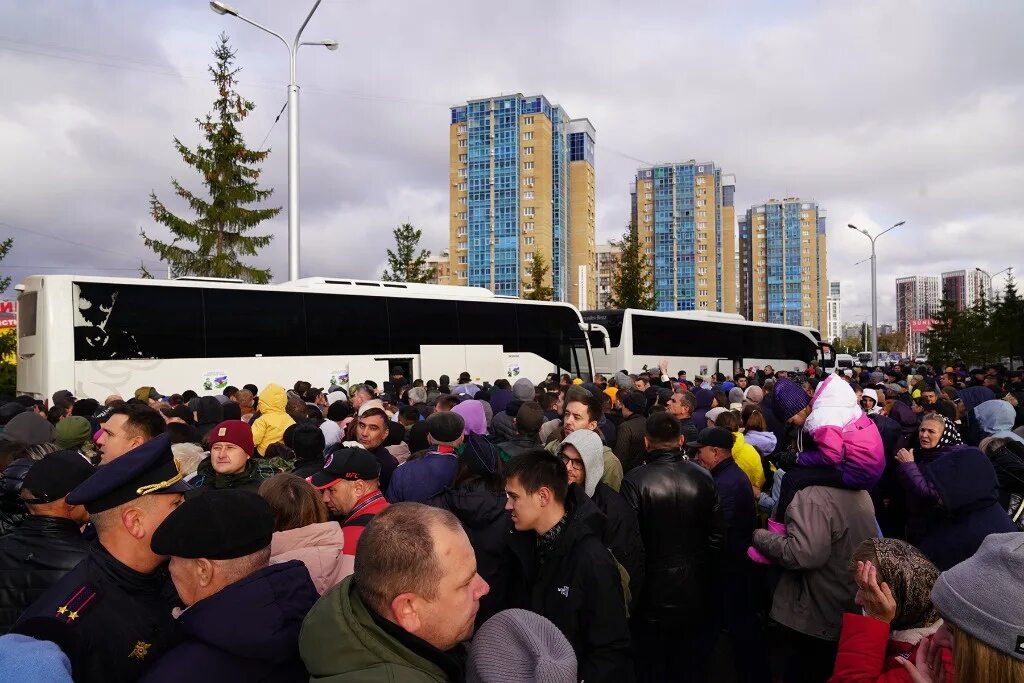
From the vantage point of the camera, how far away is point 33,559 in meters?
3.06

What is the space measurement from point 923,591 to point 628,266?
118 ft

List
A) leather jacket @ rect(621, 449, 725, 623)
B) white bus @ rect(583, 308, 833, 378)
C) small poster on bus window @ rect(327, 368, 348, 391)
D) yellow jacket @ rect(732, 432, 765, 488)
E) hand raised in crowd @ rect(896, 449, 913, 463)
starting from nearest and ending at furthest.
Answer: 1. leather jacket @ rect(621, 449, 725, 623)
2. hand raised in crowd @ rect(896, 449, 913, 463)
3. yellow jacket @ rect(732, 432, 765, 488)
4. small poster on bus window @ rect(327, 368, 348, 391)
5. white bus @ rect(583, 308, 833, 378)

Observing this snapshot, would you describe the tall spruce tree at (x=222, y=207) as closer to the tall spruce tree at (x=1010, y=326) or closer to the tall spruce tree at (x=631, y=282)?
the tall spruce tree at (x=631, y=282)

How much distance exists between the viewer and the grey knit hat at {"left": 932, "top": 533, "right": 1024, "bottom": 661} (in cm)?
161

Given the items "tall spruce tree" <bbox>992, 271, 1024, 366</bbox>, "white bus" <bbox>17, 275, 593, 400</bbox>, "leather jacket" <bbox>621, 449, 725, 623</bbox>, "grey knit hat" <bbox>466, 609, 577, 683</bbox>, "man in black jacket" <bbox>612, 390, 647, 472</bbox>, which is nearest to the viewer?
"grey knit hat" <bbox>466, 609, 577, 683</bbox>

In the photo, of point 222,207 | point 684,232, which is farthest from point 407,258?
point 684,232

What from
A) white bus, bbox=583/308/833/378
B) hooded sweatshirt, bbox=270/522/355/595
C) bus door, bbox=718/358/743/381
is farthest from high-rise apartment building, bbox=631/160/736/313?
hooded sweatshirt, bbox=270/522/355/595

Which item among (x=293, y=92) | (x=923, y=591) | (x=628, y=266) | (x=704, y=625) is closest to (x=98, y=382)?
(x=293, y=92)

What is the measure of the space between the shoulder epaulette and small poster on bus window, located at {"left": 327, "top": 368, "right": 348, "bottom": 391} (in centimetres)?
1475

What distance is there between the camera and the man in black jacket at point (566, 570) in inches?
116

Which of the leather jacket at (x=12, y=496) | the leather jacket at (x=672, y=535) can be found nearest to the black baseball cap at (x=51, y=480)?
the leather jacket at (x=12, y=496)

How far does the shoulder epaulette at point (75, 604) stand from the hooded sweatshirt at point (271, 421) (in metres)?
4.29

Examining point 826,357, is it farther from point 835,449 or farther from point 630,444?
point 835,449

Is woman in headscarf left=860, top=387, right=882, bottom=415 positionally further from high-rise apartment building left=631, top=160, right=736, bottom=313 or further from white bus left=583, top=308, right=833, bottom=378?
high-rise apartment building left=631, top=160, right=736, bottom=313
